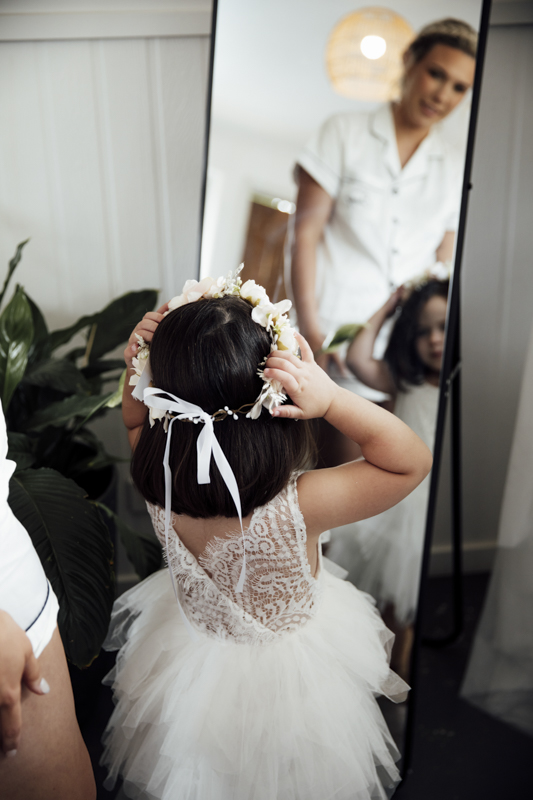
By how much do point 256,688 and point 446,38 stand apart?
52.8 inches

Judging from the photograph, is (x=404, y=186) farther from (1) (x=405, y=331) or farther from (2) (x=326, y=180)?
(1) (x=405, y=331)

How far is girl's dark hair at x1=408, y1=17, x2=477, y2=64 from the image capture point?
1.12m

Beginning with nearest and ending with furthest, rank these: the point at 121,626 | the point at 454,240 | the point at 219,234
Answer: the point at 121,626 → the point at 454,240 → the point at 219,234

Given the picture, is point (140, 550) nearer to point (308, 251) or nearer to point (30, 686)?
point (30, 686)

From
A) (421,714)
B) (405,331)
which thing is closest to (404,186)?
(405,331)

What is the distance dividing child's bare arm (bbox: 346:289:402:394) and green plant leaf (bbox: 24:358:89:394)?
63 centimetres

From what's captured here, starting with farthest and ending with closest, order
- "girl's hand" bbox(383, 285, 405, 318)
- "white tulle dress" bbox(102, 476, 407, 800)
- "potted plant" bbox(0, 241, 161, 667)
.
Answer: "girl's hand" bbox(383, 285, 405, 318) → "potted plant" bbox(0, 241, 161, 667) → "white tulle dress" bbox(102, 476, 407, 800)

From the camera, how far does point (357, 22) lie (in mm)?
1208

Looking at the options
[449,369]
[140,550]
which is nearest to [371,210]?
[449,369]

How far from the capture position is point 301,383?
69 cm

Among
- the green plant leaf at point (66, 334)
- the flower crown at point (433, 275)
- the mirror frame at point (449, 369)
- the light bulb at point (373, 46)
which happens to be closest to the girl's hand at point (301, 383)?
the mirror frame at point (449, 369)

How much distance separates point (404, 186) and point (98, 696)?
1.41 m

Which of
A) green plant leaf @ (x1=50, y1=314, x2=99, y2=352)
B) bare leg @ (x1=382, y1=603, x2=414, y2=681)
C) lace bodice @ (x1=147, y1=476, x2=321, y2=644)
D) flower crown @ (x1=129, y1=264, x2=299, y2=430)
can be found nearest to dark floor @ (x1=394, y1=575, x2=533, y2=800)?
bare leg @ (x1=382, y1=603, x2=414, y2=681)

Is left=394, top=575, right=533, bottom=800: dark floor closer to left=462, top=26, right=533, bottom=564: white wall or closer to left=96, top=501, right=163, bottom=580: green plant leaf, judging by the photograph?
left=462, top=26, right=533, bottom=564: white wall
